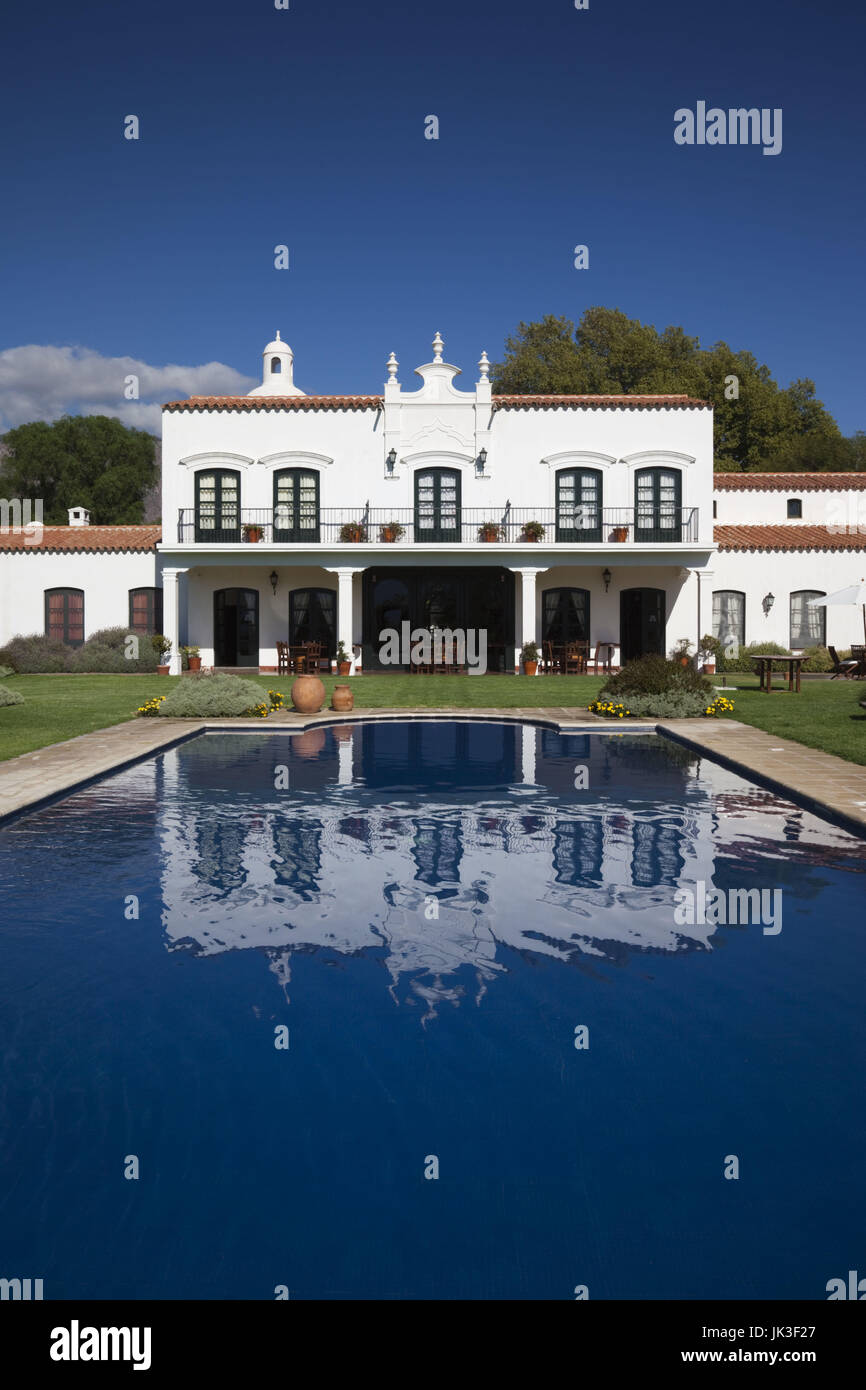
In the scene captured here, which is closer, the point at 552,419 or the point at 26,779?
the point at 26,779

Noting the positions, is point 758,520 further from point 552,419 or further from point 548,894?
point 548,894

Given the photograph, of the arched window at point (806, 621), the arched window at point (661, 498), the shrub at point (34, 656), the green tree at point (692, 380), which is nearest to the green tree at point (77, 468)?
the green tree at point (692, 380)

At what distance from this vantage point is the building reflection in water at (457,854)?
5586 millimetres

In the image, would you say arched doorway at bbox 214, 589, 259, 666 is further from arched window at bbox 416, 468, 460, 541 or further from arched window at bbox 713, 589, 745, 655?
arched window at bbox 713, 589, 745, 655

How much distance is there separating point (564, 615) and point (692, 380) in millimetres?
20011

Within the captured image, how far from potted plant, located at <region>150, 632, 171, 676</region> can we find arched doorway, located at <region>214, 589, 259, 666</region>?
1.56m

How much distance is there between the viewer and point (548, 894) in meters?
6.46

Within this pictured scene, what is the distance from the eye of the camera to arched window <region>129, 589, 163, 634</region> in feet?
95.6

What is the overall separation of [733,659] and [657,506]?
4.59 m

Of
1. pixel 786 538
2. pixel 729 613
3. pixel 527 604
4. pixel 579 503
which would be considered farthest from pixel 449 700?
pixel 786 538

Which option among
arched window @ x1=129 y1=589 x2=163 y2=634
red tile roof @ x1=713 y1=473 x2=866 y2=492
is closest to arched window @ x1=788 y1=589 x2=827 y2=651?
red tile roof @ x1=713 y1=473 x2=866 y2=492

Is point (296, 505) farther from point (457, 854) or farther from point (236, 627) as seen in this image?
point (457, 854)
